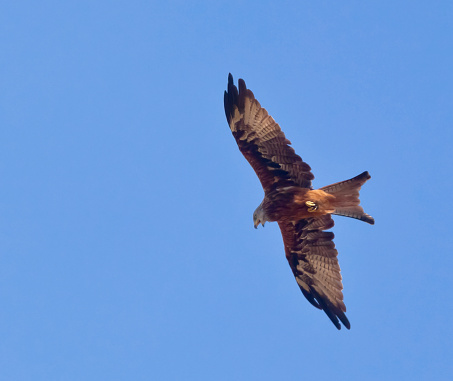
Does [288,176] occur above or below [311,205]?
above

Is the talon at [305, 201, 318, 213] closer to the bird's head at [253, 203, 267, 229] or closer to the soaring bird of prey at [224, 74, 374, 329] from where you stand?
the soaring bird of prey at [224, 74, 374, 329]

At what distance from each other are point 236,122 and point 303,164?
47.6 inches

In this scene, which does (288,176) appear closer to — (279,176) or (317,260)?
(279,176)

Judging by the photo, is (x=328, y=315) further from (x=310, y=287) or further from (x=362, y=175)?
(x=362, y=175)

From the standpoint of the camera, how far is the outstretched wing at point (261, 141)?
1084cm

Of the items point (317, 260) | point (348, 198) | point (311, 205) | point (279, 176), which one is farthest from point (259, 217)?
point (317, 260)

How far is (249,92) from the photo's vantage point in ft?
35.6

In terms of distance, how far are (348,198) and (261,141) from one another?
1.60m

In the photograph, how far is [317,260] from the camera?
12188 mm

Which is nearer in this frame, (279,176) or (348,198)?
(348,198)

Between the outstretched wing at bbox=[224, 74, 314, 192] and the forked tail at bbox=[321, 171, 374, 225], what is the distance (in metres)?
0.43

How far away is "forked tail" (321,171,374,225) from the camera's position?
1094 cm

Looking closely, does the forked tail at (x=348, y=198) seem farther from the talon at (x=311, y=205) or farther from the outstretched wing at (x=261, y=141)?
the outstretched wing at (x=261, y=141)

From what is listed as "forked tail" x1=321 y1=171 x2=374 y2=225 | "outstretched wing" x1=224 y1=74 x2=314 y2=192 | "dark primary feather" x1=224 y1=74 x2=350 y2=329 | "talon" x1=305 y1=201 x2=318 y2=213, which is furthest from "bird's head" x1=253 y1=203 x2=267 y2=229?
"forked tail" x1=321 y1=171 x2=374 y2=225
